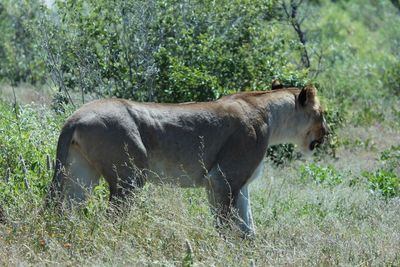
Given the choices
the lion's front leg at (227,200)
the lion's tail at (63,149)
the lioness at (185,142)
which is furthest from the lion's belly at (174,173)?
the lion's tail at (63,149)

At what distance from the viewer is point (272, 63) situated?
1278 centimetres

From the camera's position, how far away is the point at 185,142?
8.40m

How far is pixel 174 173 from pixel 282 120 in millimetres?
1493

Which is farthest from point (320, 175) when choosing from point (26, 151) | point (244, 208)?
point (26, 151)

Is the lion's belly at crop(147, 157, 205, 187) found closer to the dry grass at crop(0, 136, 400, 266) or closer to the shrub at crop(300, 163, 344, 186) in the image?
the dry grass at crop(0, 136, 400, 266)

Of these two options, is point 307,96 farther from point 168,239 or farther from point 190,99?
point 168,239

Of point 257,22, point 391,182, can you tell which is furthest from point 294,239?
point 257,22

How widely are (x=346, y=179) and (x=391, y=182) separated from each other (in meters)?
1.14

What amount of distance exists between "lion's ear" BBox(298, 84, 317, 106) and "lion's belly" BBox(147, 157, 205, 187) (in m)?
1.47

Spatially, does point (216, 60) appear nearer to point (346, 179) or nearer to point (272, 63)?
point (272, 63)

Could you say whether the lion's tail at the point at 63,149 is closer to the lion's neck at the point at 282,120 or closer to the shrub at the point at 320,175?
the lion's neck at the point at 282,120

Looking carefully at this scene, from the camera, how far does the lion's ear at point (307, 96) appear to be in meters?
9.41

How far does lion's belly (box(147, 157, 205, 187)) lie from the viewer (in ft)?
26.7

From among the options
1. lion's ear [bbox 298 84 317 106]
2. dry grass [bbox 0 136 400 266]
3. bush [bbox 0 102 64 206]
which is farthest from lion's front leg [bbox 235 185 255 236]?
bush [bbox 0 102 64 206]
